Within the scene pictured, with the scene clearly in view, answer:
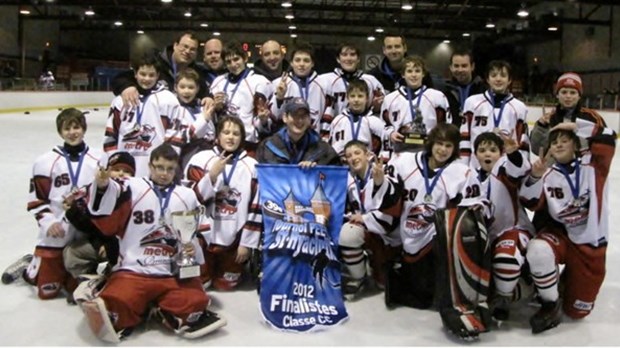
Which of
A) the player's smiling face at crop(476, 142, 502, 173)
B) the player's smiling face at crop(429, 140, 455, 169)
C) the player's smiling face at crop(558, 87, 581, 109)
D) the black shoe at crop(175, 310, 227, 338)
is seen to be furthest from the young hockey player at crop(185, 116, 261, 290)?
the player's smiling face at crop(558, 87, 581, 109)

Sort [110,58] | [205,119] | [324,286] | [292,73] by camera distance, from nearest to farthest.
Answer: [324,286]
[205,119]
[292,73]
[110,58]

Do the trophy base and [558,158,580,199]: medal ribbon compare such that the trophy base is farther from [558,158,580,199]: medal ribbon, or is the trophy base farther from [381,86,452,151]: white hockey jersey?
[558,158,580,199]: medal ribbon

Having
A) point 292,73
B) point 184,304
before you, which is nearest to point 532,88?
point 292,73

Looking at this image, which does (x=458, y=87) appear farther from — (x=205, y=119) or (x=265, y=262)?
(x=265, y=262)

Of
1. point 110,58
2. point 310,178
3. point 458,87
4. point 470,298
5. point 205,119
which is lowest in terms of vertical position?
point 470,298

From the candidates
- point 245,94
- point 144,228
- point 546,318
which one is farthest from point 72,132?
point 546,318

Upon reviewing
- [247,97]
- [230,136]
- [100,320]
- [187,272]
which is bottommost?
[100,320]

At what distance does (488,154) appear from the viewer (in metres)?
3.00

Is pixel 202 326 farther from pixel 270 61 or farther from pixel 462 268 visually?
pixel 270 61

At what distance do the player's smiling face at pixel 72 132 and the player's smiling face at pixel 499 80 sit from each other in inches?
97.4

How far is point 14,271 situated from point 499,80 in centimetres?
305

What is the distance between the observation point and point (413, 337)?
2656mm

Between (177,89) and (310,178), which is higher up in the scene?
(177,89)

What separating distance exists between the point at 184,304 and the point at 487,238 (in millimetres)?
1357
